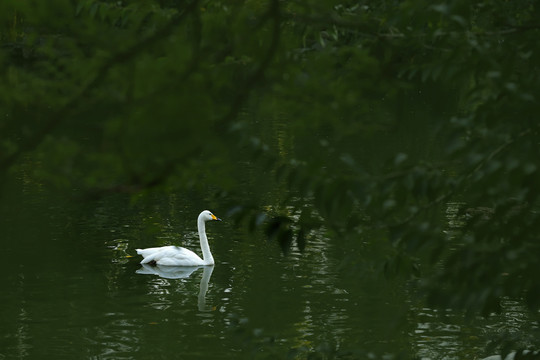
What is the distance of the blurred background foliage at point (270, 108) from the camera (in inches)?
107

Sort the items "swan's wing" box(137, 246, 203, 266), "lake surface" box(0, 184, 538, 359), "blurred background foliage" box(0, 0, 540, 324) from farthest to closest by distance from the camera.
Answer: "swan's wing" box(137, 246, 203, 266) → "lake surface" box(0, 184, 538, 359) → "blurred background foliage" box(0, 0, 540, 324)

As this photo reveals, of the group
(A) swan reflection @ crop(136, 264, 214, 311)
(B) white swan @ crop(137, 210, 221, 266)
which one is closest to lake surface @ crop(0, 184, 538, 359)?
(A) swan reflection @ crop(136, 264, 214, 311)

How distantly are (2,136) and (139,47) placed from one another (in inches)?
17.9

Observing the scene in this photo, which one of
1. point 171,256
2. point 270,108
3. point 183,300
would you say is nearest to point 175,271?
point 171,256

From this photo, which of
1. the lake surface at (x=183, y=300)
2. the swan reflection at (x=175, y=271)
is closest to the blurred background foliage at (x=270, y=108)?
the lake surface at (x=183, y=300)

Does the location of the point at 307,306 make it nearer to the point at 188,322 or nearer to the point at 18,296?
the point at 188,322

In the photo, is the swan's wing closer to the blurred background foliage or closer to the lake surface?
the lake surface

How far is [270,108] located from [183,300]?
456 inches

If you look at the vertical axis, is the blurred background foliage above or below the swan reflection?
above

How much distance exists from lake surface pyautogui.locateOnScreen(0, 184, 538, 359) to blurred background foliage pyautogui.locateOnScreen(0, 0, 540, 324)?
623 centimetres

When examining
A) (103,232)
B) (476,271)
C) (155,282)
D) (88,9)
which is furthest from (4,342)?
(476,271)

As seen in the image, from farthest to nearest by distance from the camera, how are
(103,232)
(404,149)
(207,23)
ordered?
(404,149) → (103,232) → (207,23)

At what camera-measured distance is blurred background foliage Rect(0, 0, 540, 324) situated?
2.71m

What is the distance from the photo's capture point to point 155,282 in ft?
50.6
